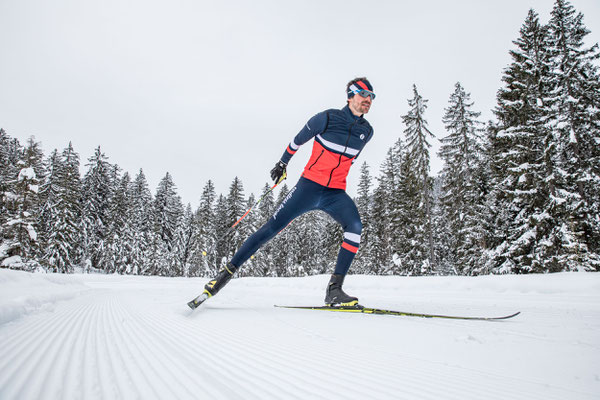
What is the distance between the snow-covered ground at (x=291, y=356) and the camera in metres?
0.98

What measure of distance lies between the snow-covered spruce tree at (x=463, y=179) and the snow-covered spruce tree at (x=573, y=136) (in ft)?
17.3

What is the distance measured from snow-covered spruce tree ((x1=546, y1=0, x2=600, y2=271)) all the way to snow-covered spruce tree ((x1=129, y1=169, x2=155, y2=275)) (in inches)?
1442

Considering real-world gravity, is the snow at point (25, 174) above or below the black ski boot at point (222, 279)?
above

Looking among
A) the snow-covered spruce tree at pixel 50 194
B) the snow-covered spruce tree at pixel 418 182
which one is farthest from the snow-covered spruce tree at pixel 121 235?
the snow-covered spruce tree at pixel 418 182

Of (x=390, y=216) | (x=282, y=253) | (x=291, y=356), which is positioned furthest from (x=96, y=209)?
(x=291, y=356)

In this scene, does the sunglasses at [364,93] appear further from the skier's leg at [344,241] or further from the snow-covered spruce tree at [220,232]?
the snow-covered spruce tree at [220,232]

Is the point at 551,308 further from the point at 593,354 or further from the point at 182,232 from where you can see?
the point at 182,232

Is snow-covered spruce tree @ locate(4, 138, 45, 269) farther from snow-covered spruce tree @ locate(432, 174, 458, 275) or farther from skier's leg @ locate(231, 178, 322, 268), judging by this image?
snow-covered spruce tree @ locate(432, 174, 458, 275)

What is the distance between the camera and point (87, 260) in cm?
3269

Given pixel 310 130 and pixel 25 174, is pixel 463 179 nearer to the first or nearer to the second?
pixel 310 130

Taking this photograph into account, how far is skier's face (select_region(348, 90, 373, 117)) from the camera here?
346 cm

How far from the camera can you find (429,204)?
22578mm

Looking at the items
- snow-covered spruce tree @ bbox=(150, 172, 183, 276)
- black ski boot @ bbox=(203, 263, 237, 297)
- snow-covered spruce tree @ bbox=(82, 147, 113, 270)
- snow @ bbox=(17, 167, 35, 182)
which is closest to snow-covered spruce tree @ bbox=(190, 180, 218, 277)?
snow-covered spruce tree @ bbox=(150, 172, 183, 276)

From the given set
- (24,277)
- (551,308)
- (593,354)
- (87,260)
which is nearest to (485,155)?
(551,308)
